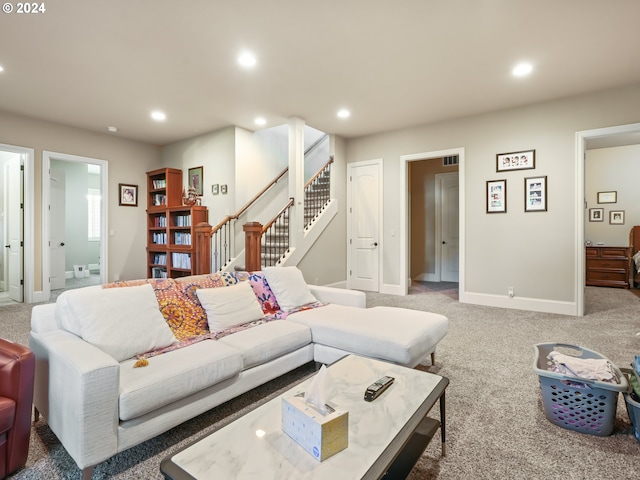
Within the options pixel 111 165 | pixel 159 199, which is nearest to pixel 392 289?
pixel 159 199

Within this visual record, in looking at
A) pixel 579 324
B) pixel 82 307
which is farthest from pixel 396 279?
pixel 82 307

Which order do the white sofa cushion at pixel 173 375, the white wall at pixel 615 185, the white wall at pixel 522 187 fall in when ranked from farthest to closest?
the white wall at pixel 615 185
the white wall at pixel 522 187
the white sofa cushion at pixel 173 375

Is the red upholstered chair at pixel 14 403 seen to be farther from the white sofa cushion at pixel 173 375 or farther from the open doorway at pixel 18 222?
the open doorway at pixel 18 222

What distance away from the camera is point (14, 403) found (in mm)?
1466

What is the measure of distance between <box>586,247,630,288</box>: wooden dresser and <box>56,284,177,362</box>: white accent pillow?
25.9 ft

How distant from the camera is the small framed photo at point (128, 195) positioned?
21.1ft

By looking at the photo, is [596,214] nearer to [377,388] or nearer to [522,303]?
[522,303]

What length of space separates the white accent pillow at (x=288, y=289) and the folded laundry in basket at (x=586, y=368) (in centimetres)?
192

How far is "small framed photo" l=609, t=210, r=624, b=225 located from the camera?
7062mm

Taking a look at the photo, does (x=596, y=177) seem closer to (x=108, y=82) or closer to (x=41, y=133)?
(x=108, y=82)

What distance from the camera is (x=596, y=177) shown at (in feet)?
23.9

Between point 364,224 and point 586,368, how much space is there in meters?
4.67

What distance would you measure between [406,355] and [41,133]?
6377 mm

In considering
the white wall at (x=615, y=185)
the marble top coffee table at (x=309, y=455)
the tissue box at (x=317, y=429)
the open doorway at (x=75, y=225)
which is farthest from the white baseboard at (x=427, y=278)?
the tissue box at (x=317, y=429)
